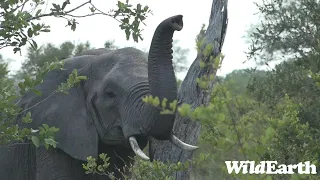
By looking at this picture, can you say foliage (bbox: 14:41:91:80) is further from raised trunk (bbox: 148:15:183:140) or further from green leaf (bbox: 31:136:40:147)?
green leaf (bbox: 31:136:40:147)

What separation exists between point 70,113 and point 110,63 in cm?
44

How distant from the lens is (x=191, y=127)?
220 inches

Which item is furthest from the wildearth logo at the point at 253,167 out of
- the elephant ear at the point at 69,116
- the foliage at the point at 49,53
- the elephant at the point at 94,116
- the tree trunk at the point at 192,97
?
the foliage at the point at 49,53

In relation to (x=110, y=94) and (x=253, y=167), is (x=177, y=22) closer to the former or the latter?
(x=110, y=94)

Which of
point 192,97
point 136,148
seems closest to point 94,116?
point 136,148

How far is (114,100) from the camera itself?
15.8 feet

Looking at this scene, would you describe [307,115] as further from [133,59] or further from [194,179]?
[133,59]

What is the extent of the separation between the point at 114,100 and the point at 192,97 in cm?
96

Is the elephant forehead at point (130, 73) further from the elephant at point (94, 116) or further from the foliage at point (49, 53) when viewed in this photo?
the foliage at point (49, 53)

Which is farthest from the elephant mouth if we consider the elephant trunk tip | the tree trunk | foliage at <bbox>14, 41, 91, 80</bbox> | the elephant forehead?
foliage at <bbox>14, 41, 91, 80</bbox>

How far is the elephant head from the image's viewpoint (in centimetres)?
427

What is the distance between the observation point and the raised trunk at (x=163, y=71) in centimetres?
417

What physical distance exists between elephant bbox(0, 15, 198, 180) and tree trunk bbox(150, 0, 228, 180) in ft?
1.54

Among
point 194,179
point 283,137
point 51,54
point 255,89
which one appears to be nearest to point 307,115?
point 255,89
